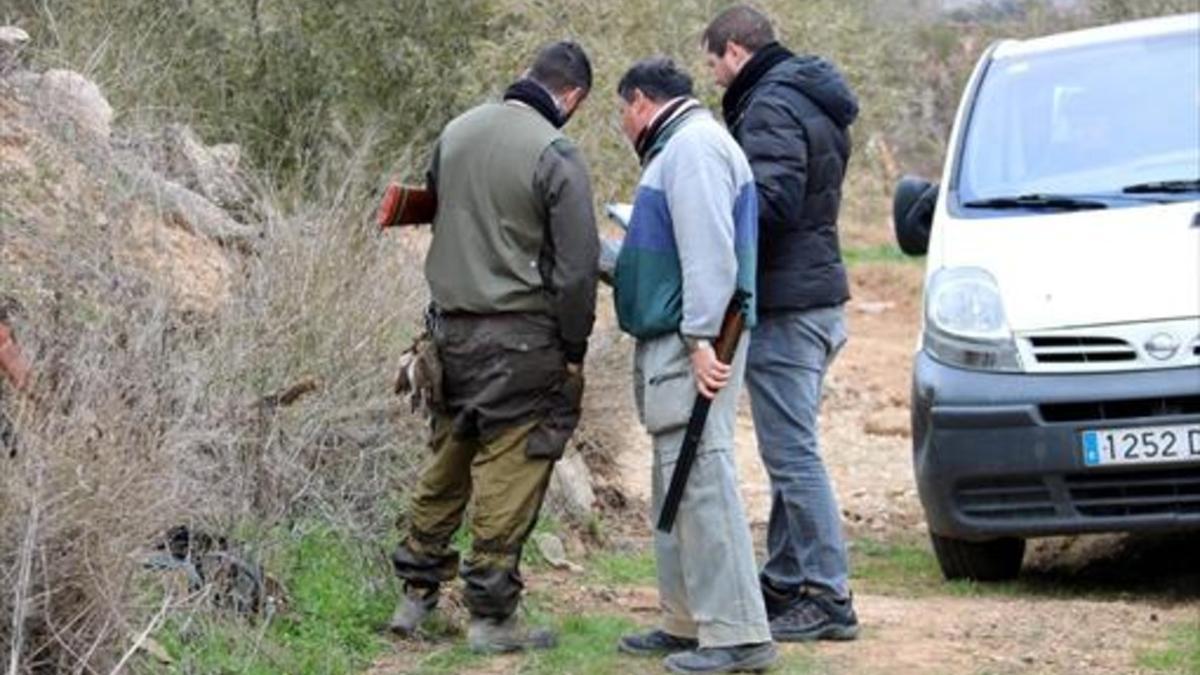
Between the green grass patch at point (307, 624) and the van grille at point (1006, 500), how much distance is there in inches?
83.1

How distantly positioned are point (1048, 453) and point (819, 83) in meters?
1.69

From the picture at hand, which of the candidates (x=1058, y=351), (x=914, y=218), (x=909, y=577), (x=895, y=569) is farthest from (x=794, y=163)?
(x=895, y=569)

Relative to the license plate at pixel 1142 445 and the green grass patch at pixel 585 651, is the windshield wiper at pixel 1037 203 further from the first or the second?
the green grass patch at pixel 585 651

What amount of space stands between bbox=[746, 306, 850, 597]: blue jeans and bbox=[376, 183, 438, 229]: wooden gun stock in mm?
1063

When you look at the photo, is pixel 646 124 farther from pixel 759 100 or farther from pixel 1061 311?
pixel 1061 311

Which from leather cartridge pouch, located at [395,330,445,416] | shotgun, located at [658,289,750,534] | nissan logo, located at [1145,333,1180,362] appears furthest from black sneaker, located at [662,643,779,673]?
nissan logo, located at [1145,333,1180,362]

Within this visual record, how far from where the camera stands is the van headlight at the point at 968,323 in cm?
862

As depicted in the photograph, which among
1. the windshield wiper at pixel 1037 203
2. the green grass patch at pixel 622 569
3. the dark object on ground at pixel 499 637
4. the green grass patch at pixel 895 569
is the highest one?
the windshield wiper at pixel 1037 203

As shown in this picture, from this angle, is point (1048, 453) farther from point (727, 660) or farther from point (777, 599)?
point (727, 660)

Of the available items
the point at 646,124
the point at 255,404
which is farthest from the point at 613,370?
the point at 646,124

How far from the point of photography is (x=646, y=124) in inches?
278

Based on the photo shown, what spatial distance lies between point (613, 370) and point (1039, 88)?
208cm

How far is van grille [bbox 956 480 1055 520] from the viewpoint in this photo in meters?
8.57

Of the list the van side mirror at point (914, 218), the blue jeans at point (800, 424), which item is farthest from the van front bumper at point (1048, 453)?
the blue jeans at point (800, 424)
